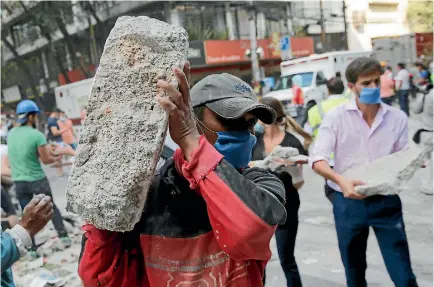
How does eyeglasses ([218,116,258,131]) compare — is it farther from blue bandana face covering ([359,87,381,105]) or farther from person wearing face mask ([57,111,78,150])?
person wearing face mask ([57,111,78,150])

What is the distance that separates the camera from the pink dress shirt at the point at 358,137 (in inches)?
111

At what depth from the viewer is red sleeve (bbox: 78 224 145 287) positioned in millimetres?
1359

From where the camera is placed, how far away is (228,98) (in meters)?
1.42

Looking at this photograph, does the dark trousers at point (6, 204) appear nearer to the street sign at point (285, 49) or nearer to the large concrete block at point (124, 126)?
the large concrete block at point (124, 126)

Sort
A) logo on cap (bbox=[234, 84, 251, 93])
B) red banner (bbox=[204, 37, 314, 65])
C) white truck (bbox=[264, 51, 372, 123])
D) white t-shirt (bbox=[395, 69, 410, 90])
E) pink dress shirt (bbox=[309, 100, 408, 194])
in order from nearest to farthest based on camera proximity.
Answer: logo on cap (bbox=[234, 84, 251, 93])
pink dress shirt (bbox=[309, 100, 408, 194])
white t-shirt (bbox=[395, 69, 410, 90])
white truck (bbox=[264, 51, 372, 123])
red banner (bbox=[204, 37, 314, 65])

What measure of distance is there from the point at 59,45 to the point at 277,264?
25228 mm

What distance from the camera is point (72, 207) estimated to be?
133 centimetres

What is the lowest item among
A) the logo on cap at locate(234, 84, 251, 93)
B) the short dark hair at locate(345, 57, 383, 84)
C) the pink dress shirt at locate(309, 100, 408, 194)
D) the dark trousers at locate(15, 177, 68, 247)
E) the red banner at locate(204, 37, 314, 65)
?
the dark trousers at locate(15, 177, 68, 247)

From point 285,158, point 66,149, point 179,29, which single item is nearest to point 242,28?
point 66,149

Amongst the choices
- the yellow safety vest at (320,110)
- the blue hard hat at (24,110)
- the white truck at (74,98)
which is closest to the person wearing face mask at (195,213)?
the yellow safety vest at (320,110)

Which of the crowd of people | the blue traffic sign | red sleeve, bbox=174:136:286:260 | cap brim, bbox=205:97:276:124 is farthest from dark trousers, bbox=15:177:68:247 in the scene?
the blue traffic sign

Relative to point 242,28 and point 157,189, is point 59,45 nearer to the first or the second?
point 242,28

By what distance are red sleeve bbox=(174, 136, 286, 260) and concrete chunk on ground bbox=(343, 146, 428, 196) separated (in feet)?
5.02

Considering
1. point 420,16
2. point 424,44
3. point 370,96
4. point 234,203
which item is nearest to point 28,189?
point 370,96
